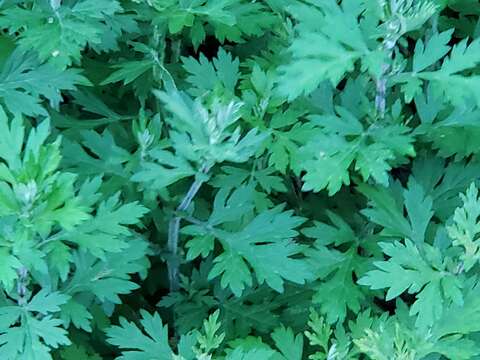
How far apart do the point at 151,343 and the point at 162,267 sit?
0.50m

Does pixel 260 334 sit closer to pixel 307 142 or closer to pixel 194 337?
pixel 194 337

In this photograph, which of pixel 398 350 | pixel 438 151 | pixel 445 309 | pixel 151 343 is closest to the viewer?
pixel 398 350

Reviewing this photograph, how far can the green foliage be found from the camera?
1.86 metres

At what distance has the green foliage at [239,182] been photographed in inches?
73.4

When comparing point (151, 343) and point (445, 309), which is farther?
point (151, 343)

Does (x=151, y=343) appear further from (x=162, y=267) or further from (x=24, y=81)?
(x=24, y=81)

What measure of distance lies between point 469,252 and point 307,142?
0.52 m

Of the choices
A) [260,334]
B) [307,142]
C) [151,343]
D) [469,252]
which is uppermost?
[307,142]

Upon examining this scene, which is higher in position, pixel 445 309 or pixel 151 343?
pixel 445 309

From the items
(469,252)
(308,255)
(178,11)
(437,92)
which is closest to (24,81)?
(178,11)

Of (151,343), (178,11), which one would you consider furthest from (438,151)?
(151,343)

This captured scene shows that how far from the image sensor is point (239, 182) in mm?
2268

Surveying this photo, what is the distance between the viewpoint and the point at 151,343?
214cm

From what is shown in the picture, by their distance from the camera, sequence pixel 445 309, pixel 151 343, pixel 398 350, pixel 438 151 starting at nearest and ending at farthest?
pixel 398 350 < pixel 445 309 < pixel 151 343 < pixel 438 151
